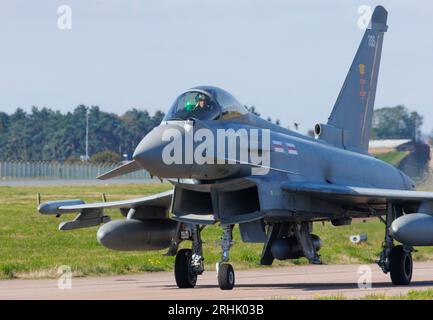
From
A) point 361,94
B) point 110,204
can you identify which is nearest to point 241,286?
point 110,204

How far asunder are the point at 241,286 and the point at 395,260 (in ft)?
8.90

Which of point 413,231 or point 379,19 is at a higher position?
point 379,19

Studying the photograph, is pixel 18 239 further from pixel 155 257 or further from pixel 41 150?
pixel 41 150

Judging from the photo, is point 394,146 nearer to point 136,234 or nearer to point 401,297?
point 136,234

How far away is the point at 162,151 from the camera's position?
54.3 feet

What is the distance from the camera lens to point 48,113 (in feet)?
411

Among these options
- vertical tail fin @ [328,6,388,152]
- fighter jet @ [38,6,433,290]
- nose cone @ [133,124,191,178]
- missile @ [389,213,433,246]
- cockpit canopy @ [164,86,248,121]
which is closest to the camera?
nose cone @ [133,124,191,178]

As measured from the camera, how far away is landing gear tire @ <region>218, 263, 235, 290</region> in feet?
57.8

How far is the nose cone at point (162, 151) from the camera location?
54.3 ft

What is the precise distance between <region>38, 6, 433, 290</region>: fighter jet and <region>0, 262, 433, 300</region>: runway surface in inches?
22.6

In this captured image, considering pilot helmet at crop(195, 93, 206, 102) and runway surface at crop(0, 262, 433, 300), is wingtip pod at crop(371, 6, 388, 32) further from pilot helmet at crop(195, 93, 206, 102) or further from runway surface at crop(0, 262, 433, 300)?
pilot helmet at crop(195, 93, 206, 102)

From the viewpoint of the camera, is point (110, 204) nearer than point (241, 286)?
Result: No

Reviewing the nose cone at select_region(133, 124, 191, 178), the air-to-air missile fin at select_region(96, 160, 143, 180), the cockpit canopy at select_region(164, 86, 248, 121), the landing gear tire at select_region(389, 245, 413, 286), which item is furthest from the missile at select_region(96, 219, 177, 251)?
the landing gear tire at select_region(389, 245, 413, 286)

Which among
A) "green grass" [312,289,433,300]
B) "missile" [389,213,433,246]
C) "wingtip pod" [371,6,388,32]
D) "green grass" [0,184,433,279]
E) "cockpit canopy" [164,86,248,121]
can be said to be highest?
"wingtip pod" [371,6,388,32]
